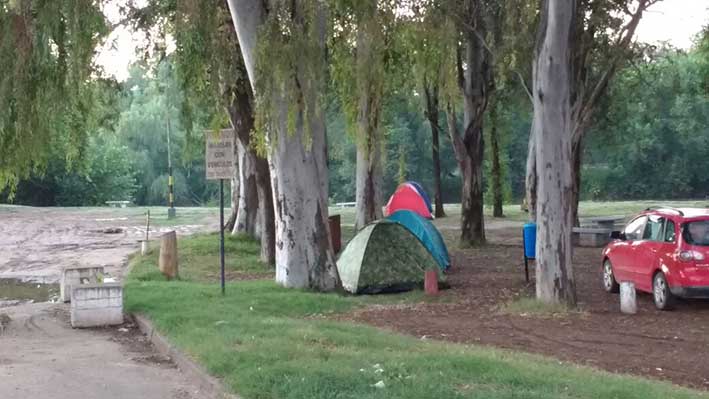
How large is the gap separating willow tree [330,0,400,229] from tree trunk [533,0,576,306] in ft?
8.95

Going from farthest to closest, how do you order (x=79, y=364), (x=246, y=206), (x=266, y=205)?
(x=246, y=206) → (x=266, y=205) → (x=79, y=364)

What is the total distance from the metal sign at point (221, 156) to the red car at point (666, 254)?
279 inches

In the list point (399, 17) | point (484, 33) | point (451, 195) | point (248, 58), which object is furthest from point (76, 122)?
point (451, 195)

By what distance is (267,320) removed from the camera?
12.8 m

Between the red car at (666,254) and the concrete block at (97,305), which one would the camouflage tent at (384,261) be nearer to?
→ the red car at (666,254)

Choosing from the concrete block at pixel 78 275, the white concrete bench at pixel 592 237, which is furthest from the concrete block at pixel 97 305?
the white concrete bench at pixel 592 237

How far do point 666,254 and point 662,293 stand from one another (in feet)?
2.11

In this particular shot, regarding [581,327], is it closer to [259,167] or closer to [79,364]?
[79,364]

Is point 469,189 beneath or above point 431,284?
above

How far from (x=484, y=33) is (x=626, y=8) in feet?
13.3

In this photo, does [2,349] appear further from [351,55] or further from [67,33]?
[351,55]

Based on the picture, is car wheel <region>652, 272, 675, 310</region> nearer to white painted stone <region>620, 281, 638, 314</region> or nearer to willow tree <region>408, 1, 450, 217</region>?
white painted stone <region>620, 281, 638, 314</region>

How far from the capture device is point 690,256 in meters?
14.8

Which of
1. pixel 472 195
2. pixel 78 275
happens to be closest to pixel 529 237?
pixel 78 275
